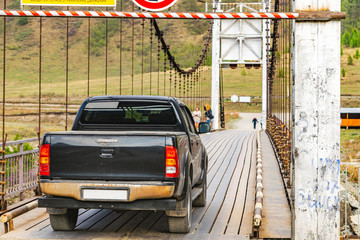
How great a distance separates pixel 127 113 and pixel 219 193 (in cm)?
327

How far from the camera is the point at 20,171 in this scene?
28.9 ft

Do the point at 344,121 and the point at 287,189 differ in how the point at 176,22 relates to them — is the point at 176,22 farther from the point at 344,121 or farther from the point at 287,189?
the point at 287,189

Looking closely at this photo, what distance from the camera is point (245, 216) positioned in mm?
7633

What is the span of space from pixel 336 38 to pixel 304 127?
0.98 m

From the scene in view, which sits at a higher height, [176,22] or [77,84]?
[176,22]

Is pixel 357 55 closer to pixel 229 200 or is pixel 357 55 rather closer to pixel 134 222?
pixel 229 200

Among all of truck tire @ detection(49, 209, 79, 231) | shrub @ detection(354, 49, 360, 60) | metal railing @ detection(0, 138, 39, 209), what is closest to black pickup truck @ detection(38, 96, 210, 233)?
truck tire @ detection(49, 209, 79, 231)

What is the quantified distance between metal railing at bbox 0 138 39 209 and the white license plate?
282 cm

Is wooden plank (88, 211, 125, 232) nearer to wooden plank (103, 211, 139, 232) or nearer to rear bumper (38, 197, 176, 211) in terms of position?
wooden plank (103, 211, 139, 232)

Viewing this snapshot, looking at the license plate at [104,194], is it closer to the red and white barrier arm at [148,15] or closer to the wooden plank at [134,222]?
the wooden plank at [134,222]

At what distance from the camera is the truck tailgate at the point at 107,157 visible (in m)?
5.70

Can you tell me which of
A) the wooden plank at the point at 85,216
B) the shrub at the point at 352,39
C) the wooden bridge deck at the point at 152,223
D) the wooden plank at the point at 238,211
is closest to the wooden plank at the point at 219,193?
the wooden bridge deck at the point at 152,223

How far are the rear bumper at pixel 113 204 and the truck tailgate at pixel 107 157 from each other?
25cm

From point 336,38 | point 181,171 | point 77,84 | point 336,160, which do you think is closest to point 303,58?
point 336,38
